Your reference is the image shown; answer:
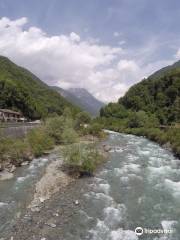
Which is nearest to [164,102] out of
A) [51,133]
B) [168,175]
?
[51,133]

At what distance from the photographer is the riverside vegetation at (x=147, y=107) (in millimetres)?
106250

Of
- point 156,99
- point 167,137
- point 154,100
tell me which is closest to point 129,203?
point 167,137

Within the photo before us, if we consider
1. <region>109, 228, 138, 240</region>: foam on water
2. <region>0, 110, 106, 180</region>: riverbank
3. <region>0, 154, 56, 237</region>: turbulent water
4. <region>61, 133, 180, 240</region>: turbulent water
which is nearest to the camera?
<region>109, 228, 138, 240</region>: foam on water

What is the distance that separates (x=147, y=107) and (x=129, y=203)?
11258 centimetres

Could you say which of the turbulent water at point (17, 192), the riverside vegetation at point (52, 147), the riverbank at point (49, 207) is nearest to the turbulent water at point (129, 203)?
the riverbank at point (49, 207)

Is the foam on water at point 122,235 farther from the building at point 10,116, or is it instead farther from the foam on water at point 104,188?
the building at point 10,116

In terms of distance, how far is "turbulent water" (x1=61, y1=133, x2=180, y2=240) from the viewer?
67.4 ft

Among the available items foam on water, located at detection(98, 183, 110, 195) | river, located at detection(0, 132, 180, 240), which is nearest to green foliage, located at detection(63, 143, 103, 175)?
river, located at detection(0, 132, 180, 240)

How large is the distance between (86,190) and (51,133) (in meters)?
30.1

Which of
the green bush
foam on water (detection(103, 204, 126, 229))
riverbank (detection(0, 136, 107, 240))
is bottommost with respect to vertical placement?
foam on water (detection(103, 204, 126, 229))

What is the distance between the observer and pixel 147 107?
136 m

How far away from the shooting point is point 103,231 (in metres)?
20.5

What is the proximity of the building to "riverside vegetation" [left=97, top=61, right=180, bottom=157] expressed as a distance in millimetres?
35429

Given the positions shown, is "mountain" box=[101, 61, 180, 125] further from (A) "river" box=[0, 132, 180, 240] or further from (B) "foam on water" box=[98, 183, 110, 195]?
(B) "foam on water" box=[98, 183, 110, 195]
